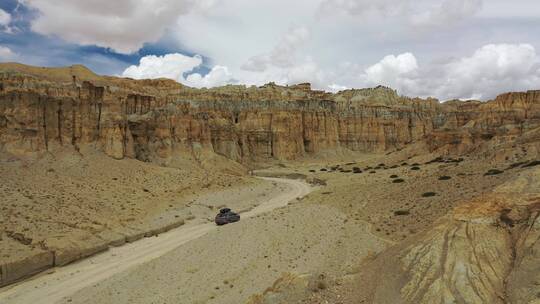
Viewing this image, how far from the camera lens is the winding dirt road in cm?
Result: 2003

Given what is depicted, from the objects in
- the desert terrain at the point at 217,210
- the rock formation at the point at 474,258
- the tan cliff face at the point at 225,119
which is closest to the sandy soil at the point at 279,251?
the desert terrain at the point at 217,210

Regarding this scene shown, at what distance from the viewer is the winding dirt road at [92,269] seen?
20.0 meters

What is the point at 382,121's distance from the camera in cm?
11575

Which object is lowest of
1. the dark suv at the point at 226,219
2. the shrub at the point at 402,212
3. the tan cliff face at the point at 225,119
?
the dark suv at the point at 226,219

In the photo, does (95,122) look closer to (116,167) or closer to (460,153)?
(116,167)

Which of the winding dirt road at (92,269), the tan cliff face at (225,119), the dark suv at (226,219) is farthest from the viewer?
the tan cliff face at (225,119)

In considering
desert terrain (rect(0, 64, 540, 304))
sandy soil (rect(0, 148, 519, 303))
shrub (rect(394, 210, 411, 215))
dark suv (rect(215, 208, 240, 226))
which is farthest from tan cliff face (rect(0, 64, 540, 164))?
shrub (rect(394, 210, 411, 215))

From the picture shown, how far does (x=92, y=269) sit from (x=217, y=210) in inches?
662

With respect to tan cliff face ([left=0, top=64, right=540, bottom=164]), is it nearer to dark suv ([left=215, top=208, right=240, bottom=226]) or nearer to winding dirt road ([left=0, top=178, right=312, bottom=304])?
dark suv ([left=215, top=208, right=240, bottom=226])

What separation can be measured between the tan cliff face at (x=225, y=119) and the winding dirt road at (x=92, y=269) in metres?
22.3

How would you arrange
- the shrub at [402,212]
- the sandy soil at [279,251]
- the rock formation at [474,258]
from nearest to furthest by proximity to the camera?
the rock formation at [474,258]
the sandy soil at [279,251]
the shrub at [402,212]

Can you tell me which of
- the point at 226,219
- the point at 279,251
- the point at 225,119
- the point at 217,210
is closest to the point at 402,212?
the point at 279,251

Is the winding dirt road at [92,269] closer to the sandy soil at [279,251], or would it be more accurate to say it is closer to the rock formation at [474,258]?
the sandy soil at [279,251]

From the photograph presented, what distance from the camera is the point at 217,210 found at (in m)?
39.4
